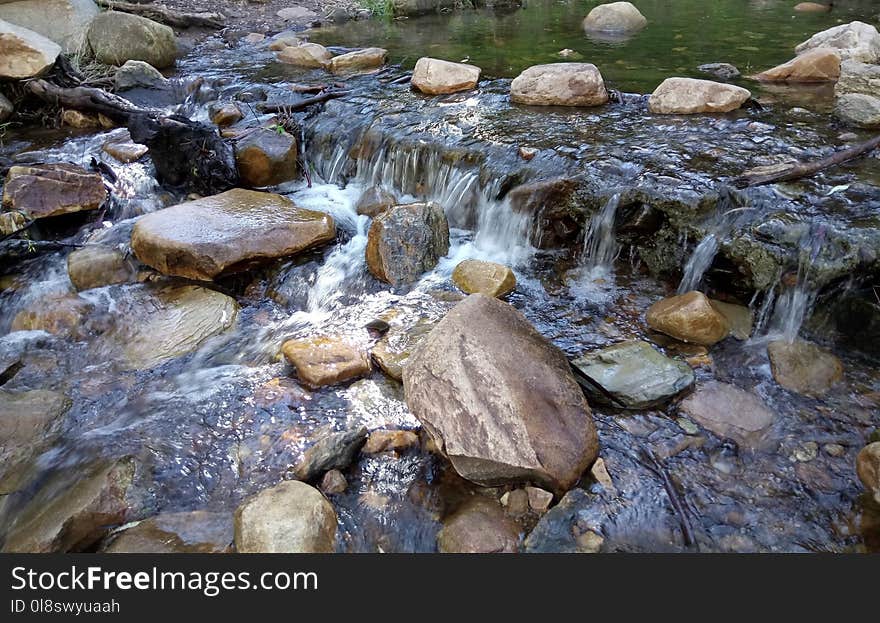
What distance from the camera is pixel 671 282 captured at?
4.08m

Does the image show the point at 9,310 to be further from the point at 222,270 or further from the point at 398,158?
the point at 398,158

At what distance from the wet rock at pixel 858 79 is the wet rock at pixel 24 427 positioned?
7233 mm

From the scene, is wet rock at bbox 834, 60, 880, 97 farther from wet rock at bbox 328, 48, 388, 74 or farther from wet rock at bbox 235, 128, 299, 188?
wet rock at bbox 328, 48, 388, 74

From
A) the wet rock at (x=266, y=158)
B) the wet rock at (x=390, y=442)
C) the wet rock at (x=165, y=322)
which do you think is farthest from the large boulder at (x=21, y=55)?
the wet rock at (x=390, y=442)

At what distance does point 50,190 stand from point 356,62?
4625 mm

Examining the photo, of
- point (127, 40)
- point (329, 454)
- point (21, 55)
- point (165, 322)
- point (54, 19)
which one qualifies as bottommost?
point (165, 322)

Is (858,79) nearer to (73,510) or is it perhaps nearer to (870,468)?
(870,468)

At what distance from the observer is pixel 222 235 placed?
4.39 meters

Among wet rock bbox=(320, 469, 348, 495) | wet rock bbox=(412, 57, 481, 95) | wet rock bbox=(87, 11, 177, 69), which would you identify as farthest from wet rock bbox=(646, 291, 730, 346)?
wet rock bbox=(87, 11, 177, 69)

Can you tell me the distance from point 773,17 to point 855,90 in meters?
5.26

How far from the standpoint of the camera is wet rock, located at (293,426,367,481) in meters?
2.78

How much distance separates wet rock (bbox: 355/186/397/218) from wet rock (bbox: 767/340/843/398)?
3332 millimetres

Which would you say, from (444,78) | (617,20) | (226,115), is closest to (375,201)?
(444,78)
